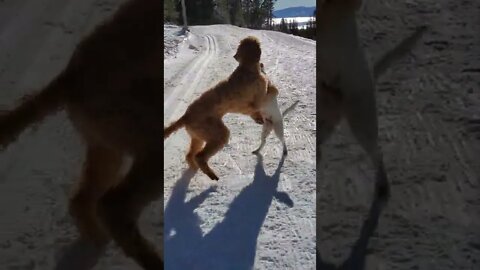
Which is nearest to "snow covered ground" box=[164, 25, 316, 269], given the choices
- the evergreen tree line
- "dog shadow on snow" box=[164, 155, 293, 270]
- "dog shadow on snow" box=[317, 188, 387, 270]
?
"dog shadow on snow" box=[164, 155, 293, 270]

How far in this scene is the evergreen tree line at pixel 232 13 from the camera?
12247 millimetres

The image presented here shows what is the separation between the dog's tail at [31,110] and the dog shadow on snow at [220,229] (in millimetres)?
1373

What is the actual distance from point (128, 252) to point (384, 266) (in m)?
0.30

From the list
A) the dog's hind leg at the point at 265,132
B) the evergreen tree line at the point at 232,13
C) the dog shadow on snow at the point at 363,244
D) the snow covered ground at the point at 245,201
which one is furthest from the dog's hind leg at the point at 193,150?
the evergreen tree line at the point at 232,13

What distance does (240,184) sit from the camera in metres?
2.94

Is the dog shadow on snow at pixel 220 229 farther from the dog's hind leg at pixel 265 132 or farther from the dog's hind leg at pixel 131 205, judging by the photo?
the dog's hind leg at pixel 131 205

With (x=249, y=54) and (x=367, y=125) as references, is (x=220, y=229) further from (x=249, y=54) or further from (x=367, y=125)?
(x=367, y=125)

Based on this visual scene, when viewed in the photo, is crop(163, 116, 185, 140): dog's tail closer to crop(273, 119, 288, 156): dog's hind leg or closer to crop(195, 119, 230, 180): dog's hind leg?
crop(195, 119, 230, 180): dog's hind leg

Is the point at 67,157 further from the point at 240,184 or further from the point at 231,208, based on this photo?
the point at 240,184

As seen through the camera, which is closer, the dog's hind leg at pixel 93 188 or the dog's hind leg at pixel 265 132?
the dog's hind leg at pixel 93 188

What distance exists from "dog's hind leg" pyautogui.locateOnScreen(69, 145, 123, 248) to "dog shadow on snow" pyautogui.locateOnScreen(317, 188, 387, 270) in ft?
0.87

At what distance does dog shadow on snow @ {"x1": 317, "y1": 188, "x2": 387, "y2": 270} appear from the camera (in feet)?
2.40

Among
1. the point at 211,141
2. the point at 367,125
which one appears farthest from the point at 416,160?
the point at 211,141

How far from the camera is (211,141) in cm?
306
